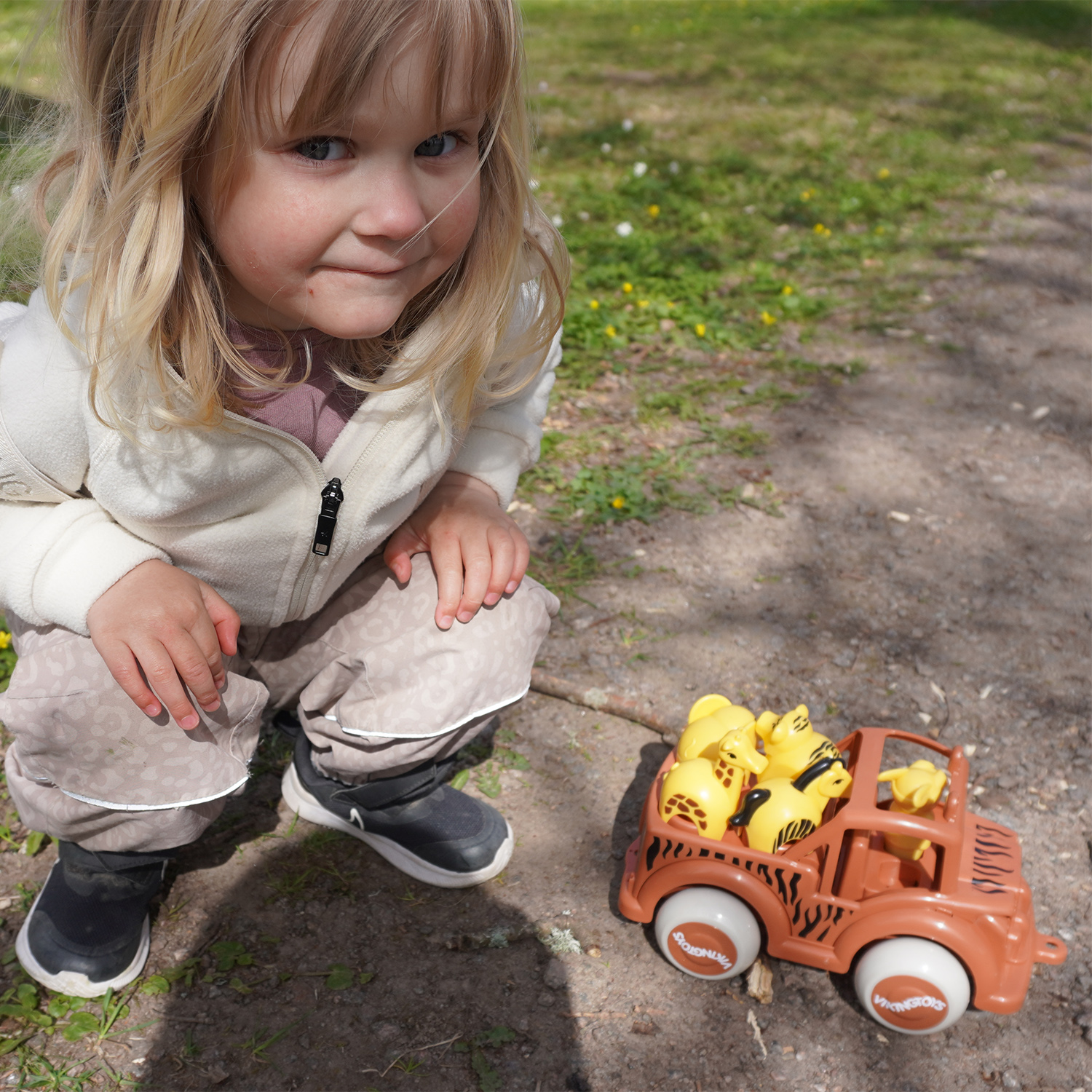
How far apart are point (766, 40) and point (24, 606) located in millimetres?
10520

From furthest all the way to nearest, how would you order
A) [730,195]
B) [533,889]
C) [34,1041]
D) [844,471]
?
[730,195]
[844,471]
[533,889]
[34,1041]

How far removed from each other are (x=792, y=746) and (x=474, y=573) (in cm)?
65

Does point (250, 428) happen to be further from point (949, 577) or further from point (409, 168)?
point (949, 577)

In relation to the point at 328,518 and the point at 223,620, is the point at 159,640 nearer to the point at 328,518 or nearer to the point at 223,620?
the point at 223,620

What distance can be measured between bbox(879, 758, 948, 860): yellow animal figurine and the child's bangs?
1277mm

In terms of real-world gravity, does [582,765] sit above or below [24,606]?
below

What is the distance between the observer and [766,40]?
10359 mm

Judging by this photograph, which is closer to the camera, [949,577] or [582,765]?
[582,765]

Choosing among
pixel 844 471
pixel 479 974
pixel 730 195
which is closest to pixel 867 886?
pixel 479 974

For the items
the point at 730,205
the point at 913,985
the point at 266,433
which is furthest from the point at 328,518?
the point at 730,205

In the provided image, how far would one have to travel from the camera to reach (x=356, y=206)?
1409mm

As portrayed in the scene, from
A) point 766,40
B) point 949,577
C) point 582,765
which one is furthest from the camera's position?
point 766,40

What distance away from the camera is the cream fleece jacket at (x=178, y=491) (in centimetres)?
157

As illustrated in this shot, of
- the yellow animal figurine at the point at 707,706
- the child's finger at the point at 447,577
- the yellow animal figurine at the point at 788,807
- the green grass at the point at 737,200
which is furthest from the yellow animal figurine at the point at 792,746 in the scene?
the green grass at the point at 737,200
